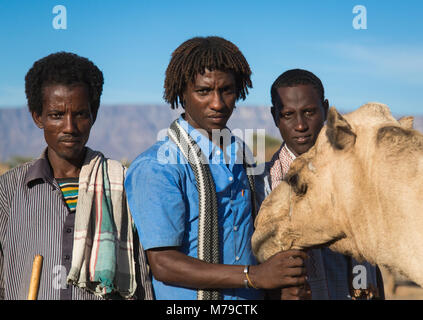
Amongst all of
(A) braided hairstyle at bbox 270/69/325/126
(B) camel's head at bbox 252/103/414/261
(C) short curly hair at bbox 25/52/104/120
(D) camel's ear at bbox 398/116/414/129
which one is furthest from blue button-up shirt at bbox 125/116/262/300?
(A) braided hairstyle at bbox 270/69/325/126

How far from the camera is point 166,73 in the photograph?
4000mm

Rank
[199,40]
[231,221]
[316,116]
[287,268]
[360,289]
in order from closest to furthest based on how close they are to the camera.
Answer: [287,268] < [231,221] < [199,40] < [360,289] < [316,116]

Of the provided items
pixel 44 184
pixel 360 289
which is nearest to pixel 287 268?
pixel 360 289

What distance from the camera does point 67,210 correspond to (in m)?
3.72

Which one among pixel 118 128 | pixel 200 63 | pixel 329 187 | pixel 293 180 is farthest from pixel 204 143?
pixel 118 128

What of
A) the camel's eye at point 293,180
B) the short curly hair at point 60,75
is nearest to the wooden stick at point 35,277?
the short curly hair at point 60,75

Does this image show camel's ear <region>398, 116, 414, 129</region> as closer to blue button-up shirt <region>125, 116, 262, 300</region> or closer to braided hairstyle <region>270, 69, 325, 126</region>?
blue button-up shirt <region>125, 116, 262, 300</region>

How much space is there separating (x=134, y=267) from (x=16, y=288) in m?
0.76

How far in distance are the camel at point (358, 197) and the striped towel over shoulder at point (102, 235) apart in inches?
34.1

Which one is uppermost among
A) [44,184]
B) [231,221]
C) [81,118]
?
[81,118]

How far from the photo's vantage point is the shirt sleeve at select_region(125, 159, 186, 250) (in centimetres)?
336

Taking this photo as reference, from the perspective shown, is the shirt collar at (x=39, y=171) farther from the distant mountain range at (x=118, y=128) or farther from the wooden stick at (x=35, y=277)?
the distant mountain range at (x=118, y=128)

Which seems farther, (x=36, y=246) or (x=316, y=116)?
(x=316, y=116)
